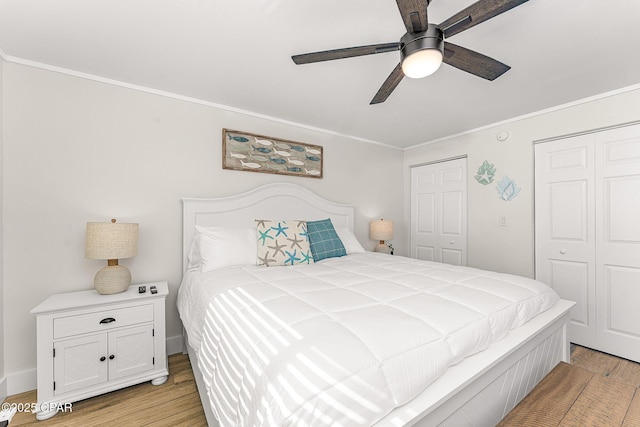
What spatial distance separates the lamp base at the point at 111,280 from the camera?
1.91m

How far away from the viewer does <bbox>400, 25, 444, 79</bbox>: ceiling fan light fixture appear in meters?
1.24

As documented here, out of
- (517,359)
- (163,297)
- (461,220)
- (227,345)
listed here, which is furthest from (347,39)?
(461,220)

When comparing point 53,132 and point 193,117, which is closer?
point 53,132

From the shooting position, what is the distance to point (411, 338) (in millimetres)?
988

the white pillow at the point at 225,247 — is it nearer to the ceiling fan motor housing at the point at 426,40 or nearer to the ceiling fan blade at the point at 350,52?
the ceiling fan blade at the point at 350,52

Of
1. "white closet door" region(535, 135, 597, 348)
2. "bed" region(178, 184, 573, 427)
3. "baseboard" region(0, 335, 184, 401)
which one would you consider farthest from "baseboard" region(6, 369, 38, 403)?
"white closet door" region(535, 135, 597, 348)

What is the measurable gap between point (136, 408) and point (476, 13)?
2.79m

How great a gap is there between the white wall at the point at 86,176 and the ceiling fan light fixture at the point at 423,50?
6.53 feet

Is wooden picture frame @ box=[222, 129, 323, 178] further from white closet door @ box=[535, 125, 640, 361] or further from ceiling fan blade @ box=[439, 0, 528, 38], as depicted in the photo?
white closet door @ box=[535, 125, 640, 361]

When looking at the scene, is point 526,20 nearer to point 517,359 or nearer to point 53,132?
point 517,359

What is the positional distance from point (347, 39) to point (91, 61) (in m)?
1.85

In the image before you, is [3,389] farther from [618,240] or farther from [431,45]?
[618,240]

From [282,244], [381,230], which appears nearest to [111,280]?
[282,244]

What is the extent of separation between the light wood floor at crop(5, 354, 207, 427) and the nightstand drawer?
0.47 m
